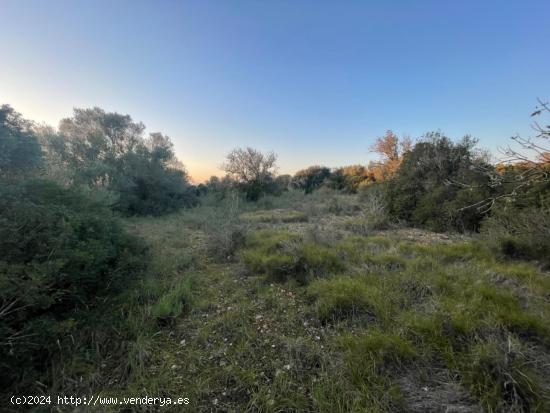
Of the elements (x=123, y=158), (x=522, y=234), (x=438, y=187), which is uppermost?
(x=123, y=158)

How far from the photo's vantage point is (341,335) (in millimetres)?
2062

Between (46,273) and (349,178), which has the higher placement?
(349,178)

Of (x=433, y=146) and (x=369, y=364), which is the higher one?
(x=433, y=146)

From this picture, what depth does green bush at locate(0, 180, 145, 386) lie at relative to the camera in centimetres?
158

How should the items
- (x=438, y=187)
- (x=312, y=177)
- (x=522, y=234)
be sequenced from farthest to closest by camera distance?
(x=312, y=177)
(x=438, y=187)
(x=522, y=234)

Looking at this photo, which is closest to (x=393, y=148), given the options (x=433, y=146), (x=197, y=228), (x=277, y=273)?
(x=433, y=146)

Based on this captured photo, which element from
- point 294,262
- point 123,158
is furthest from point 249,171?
point 294,262

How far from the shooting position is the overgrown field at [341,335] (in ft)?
4.92

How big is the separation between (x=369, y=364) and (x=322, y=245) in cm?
258

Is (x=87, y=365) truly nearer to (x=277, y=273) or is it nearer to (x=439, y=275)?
(x=277, y=273)

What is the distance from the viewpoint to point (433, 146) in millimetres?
7715

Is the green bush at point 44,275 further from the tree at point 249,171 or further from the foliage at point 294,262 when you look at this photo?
the tree at point 249,171

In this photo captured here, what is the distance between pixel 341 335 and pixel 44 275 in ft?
8.29

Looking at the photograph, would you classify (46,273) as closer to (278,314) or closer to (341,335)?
(278,314)
